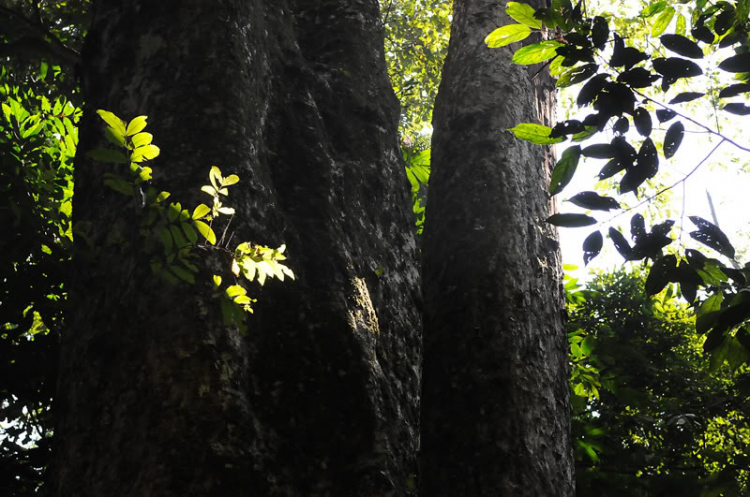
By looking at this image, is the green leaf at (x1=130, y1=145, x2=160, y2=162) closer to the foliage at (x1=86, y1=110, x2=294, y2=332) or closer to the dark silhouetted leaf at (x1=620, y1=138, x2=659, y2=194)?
the foliage at (x1=86, y1=110, x2=294, y2=332)

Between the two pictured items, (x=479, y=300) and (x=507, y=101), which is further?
(x=507, y=101)

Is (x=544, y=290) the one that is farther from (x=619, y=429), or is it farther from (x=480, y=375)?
(x=619, y=429)

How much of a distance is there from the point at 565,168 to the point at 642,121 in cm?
21

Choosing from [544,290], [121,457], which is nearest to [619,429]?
[544,290]

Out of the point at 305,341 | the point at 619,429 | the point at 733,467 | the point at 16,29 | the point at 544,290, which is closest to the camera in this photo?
the point at 305,341

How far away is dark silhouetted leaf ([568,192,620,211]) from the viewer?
5.10 ft

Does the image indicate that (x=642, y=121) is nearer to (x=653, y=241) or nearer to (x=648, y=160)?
(x=648, y=160)

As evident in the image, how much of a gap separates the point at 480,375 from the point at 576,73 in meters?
1.17

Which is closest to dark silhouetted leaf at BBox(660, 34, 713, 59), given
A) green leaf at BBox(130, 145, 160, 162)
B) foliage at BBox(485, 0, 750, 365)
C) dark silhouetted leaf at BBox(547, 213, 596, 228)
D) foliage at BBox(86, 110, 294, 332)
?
foliage at BBox(485, 0, 750, 365)

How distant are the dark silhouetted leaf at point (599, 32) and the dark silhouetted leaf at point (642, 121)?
0.18 metres

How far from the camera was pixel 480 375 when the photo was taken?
7.90 feet

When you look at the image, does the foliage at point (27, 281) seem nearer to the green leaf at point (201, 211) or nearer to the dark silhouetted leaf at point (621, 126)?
the green leaf at point (201, 211)

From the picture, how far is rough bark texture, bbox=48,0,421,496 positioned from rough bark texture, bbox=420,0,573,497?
0.28 metres

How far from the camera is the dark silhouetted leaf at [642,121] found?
1.58m
